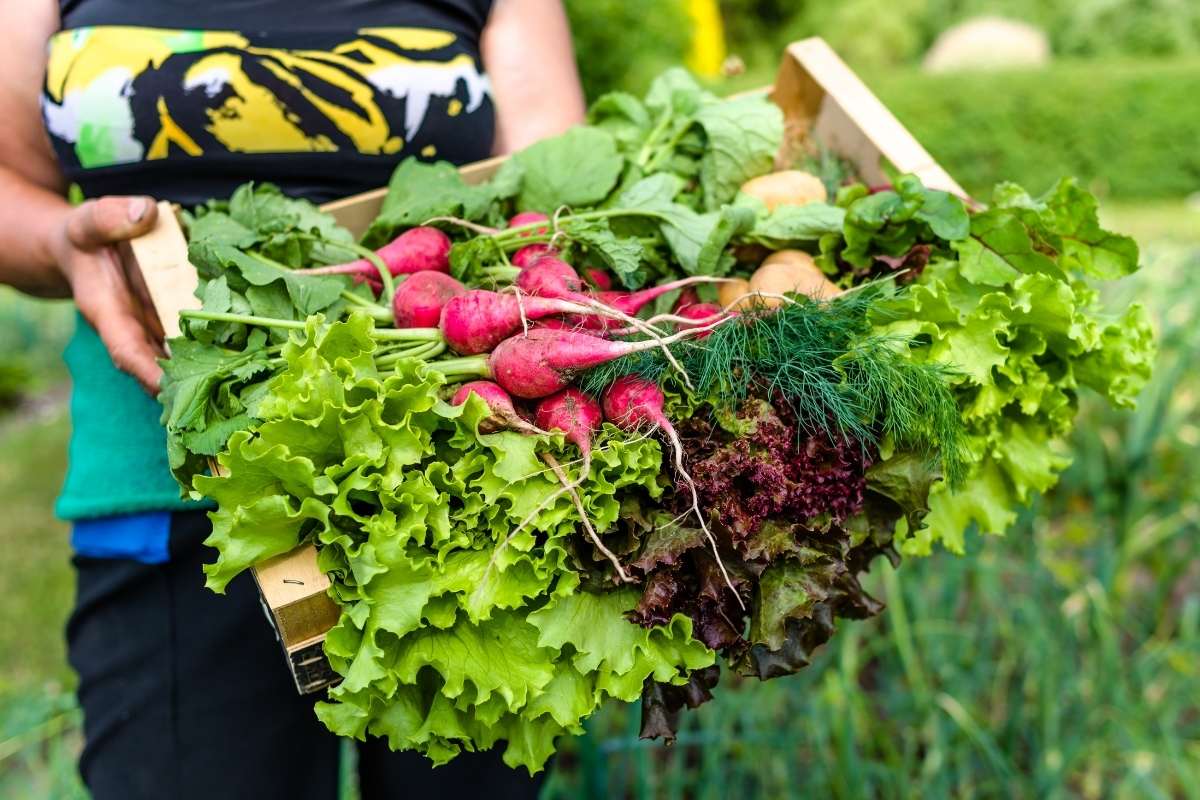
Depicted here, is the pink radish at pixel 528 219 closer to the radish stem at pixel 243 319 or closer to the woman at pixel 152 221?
the woman at pixel 152 221

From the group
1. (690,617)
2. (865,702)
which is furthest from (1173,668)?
(690,617)

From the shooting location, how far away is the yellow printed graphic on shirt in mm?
1680

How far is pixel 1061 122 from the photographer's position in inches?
382

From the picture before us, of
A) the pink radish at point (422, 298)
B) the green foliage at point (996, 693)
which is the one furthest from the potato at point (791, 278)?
the green foliage at point (996, 693)

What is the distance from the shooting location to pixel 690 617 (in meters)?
1.36

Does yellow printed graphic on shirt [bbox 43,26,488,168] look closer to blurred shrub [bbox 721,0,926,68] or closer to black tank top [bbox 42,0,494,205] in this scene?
black tank top [bbox 42,0,494,205]

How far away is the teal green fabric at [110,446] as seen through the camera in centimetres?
171

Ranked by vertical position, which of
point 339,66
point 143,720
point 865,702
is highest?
point 339,66

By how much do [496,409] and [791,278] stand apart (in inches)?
23.4

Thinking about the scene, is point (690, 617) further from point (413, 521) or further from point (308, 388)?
point (308, 388)

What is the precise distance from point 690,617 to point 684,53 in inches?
181

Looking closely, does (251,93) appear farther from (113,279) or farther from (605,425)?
(605,425)

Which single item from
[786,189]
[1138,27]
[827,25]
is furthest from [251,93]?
[1138,27]

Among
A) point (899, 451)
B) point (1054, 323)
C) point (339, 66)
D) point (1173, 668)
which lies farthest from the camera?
point (1173, 668)
